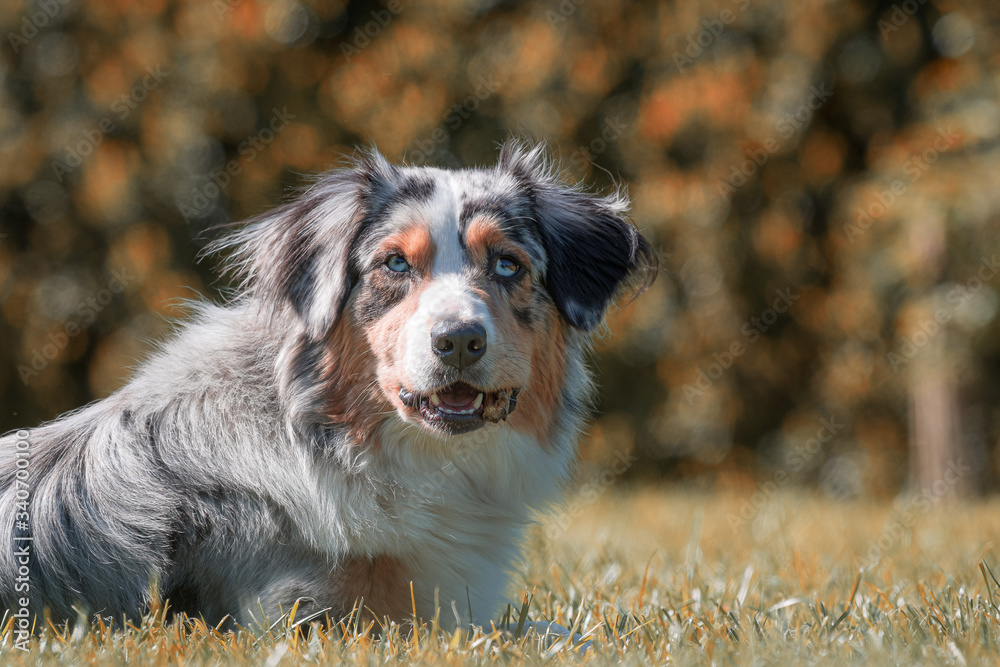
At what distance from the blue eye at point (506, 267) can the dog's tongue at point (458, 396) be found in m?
0.52

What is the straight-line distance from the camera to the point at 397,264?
12.9 ft

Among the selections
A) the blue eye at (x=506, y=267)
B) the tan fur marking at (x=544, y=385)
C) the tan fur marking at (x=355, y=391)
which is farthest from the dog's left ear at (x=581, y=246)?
the tan fur marking at (x=355, y=391)

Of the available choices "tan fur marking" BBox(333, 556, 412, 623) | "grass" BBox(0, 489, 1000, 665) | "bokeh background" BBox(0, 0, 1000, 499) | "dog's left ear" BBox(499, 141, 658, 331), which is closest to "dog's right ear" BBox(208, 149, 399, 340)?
"dog's left ear" BBox(499, 141, 658, 331)

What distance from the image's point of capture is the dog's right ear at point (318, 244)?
13.1 feet

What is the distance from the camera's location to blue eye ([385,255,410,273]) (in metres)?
3.92

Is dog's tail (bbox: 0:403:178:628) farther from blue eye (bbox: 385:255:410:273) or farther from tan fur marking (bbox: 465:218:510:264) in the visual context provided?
tan fur marking (bbox: 465:218:510:264)

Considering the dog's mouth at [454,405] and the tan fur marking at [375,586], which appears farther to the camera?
the dog's mouth at [454,405]

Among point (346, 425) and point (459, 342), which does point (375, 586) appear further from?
point (459, 342)

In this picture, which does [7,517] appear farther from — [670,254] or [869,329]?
[869,329]

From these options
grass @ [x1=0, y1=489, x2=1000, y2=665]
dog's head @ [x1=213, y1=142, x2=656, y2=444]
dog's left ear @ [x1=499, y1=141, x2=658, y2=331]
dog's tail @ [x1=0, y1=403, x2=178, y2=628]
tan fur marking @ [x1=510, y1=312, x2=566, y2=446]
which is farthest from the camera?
dog's left ear @ [x1=499, y1=141, x2=658, y2=331]

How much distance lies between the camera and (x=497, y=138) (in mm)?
10617

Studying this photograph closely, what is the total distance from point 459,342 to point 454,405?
1.11 feet

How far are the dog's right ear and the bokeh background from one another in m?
6.02

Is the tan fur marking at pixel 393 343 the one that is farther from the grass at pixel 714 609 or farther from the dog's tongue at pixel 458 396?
the grass at pixel 714 609
